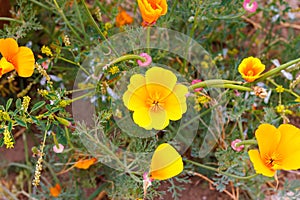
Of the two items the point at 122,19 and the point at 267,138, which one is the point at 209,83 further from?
the point at 122,19

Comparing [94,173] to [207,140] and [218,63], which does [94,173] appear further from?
[218,63]

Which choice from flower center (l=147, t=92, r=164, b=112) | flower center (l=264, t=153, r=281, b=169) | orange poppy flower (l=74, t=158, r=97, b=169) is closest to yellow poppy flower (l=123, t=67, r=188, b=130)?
flower center (l=147, t=92, r=164, b=112)

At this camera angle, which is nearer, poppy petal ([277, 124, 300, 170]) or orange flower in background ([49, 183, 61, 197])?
poppy petal ([277, 124, 300, 170])

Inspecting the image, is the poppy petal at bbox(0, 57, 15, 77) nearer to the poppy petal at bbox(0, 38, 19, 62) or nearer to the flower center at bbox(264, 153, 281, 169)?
the poppy petal at bbox(0, 38, 19, 62)

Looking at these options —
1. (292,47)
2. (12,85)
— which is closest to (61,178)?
(12,85)

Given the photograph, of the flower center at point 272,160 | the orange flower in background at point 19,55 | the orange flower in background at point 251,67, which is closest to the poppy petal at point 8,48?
the orange flower in background at point 19,55

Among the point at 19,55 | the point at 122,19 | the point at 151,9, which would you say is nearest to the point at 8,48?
the point at 19,55

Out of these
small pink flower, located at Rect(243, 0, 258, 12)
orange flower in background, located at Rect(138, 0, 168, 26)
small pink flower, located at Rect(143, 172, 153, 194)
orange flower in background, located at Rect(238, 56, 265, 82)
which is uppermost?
small pink flower, located at Rect(243, 0, 258, 12)
